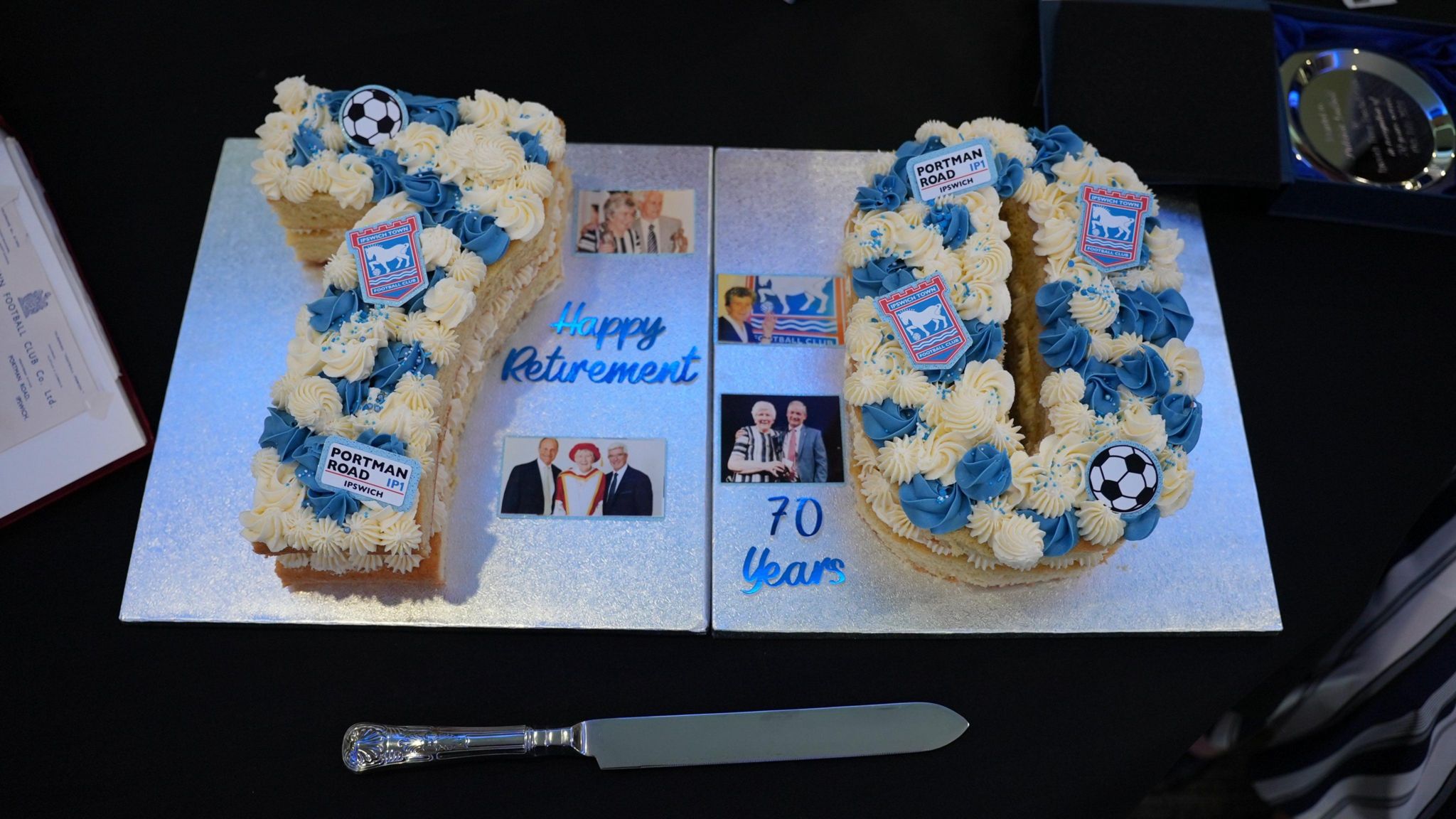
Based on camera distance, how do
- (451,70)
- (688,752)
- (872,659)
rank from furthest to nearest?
(451,70) → (872,659) → (688,752)

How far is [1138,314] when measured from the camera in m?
2.19

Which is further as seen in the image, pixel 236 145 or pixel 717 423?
pixel 236 145

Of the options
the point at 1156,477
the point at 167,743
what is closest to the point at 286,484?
the point at 167,743

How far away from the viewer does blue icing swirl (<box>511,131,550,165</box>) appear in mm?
2359

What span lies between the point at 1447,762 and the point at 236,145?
293 centimetres

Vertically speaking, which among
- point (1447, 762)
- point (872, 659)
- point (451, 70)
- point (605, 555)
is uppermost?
point (451, 70)

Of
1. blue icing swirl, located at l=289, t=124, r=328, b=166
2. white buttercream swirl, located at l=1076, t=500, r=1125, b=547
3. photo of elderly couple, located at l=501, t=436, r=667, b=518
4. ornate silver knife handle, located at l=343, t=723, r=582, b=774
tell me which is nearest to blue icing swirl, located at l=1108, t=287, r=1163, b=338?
white buttercream swirl, located at l=1076, t=500, r=1125, b=547

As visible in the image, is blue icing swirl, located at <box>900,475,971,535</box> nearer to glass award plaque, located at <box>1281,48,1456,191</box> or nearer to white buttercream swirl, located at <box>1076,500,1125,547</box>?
white buttercream swirl, located at <box>1076,500,1125,547</box>

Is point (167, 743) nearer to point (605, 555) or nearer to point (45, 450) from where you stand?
point (45, 450)

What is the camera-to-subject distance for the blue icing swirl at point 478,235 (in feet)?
7.32

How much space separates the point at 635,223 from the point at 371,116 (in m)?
0.62

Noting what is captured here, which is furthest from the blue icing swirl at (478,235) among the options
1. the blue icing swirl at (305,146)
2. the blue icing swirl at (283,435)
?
the blue icing swirl at (283,435)

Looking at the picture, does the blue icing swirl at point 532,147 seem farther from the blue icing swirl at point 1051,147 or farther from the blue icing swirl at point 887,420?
the blue icing swirl at point 1051,147

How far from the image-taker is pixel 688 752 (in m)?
2.00
